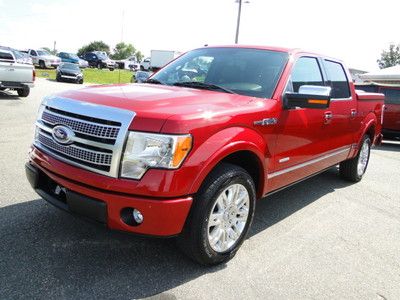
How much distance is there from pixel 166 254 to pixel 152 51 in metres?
43.5

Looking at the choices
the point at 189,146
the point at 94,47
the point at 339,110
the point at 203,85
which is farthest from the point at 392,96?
the point at 94,47

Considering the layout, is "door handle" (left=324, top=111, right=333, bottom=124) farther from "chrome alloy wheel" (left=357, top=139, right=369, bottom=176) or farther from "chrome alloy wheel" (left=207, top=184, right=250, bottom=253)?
"chrome alloy wheel" (left=357, top=139, right=369, bottom=176)

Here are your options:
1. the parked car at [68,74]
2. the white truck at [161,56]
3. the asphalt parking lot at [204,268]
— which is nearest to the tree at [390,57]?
the white truck at [161,56]

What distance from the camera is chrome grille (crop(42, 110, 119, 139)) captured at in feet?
9.38

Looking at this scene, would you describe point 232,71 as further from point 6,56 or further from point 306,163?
point 6,56

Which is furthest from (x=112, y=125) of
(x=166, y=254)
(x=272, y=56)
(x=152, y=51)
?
(x=152, y=51)

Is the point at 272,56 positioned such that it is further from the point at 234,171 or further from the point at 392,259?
the point at 392,259

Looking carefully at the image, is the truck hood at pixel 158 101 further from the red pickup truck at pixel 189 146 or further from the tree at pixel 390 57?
the tree at pixel 390 57

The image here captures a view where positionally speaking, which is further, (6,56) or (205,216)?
(6,56)

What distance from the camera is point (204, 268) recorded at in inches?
131

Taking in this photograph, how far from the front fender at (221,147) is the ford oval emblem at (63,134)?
95 centimetres

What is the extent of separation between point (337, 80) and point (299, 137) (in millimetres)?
1651

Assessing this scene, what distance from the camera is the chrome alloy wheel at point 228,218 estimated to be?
3281 millimetres

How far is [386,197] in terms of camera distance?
19.6 feet
